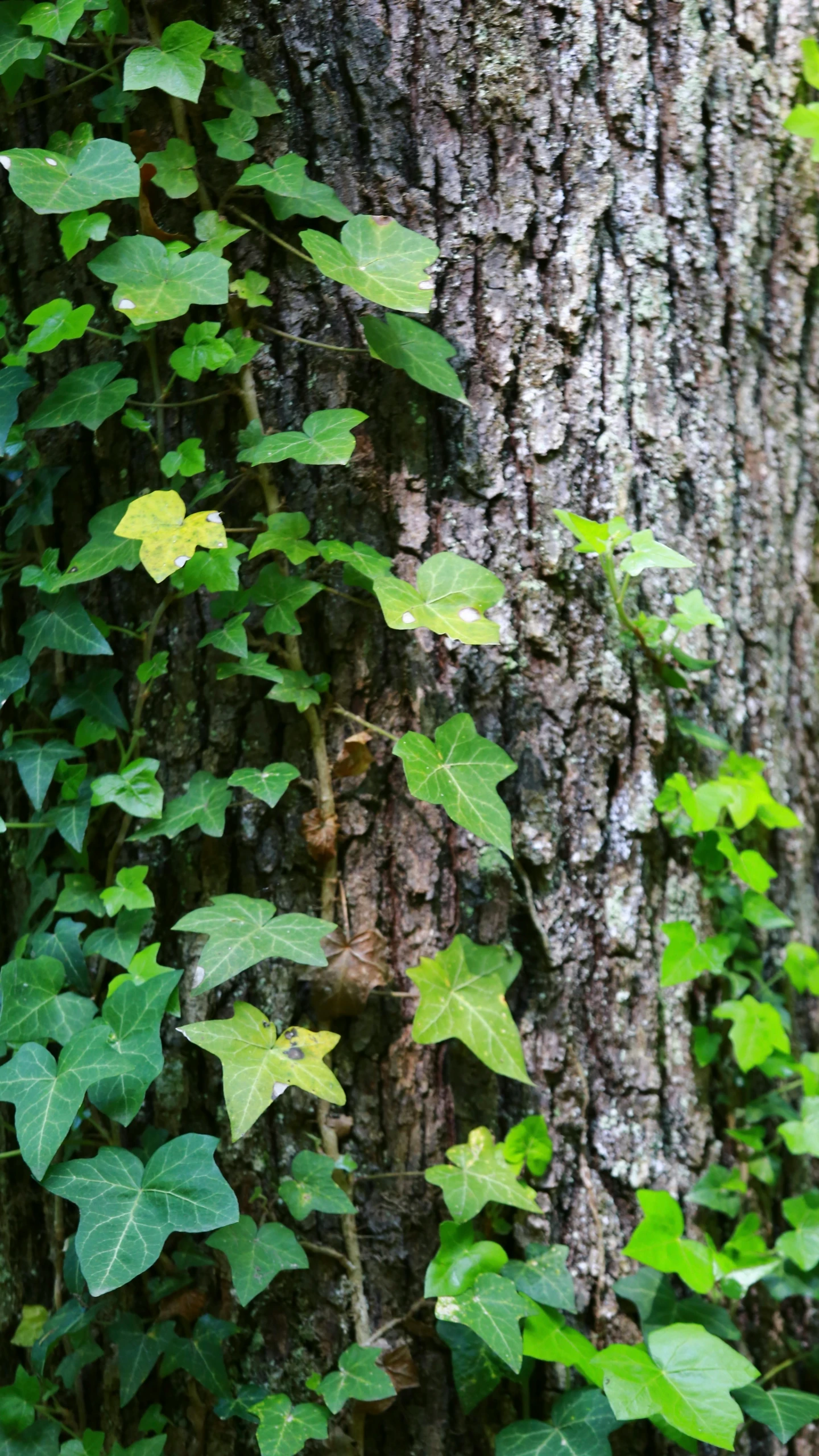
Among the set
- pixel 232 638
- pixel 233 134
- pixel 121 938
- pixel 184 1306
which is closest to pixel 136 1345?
pixel 184 1306

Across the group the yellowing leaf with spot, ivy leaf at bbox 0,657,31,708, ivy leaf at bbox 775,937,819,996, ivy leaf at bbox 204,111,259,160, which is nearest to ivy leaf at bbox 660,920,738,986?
ivy leaf at bbox 775,937,819,996

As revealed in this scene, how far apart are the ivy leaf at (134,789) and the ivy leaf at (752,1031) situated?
32.0 inches

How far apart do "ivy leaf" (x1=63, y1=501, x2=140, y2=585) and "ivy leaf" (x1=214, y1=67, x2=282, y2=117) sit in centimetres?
51

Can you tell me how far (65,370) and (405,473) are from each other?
1.58 ft

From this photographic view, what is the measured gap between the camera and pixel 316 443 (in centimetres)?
114

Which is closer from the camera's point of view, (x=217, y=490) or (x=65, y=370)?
(x=217, y=490)

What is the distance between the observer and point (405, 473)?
49.4 inches

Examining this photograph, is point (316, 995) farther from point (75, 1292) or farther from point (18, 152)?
point (18, 152)

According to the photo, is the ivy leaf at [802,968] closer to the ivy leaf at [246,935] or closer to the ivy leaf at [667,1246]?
the ivy leaf at [667,1246]

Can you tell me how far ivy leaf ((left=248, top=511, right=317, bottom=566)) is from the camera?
1.17 meters

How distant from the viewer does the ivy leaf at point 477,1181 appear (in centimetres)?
112

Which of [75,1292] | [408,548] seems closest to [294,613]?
[408,548]

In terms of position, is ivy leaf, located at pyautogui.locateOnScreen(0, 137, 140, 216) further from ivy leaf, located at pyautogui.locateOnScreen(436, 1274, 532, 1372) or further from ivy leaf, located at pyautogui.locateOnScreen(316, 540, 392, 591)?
ivy leaf, located at pyautogui.locateOnScreen(436, 1274, 532, 1372)

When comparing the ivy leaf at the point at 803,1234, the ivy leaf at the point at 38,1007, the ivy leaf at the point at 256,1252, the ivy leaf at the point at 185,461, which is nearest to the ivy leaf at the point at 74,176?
the ivy leaf at the point at 185,461
